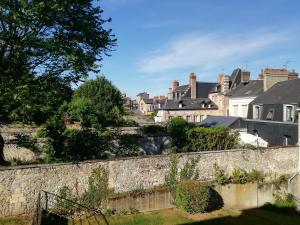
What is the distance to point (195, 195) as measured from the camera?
15406 millimetres

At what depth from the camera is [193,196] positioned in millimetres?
15461

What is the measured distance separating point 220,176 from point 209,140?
2689mm

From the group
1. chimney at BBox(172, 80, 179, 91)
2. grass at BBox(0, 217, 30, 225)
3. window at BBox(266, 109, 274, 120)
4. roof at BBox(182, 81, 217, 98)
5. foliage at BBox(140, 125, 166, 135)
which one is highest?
chimney at BBox(172, 80, 179, 91)

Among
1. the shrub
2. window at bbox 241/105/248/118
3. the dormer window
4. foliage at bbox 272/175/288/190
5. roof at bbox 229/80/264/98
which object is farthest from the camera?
window at bbox 241/105/248/118

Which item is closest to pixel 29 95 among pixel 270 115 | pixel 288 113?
pixel 288 113

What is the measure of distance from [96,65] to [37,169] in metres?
5.04

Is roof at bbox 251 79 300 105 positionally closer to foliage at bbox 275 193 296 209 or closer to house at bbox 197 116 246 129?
house at bbox 197 116 246 129

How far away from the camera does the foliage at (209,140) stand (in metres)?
19.2

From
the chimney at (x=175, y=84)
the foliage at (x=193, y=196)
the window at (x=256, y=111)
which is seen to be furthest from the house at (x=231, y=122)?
the chimney at (x=175, y=84)

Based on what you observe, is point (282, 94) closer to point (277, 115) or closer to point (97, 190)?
point (277, 115)

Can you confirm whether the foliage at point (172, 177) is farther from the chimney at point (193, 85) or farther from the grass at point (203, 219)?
the chimney at point (193, 85)

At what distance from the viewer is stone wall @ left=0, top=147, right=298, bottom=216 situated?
519 inches

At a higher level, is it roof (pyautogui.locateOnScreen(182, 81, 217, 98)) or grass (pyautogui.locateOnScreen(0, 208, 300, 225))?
roof (pyautogui.locateOnScreen(182, 81, 217, 98))

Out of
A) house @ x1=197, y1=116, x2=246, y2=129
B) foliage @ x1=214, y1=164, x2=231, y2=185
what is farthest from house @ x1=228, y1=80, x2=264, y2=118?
foliage @ x1=214, y1=164, x2=231, y2=185
